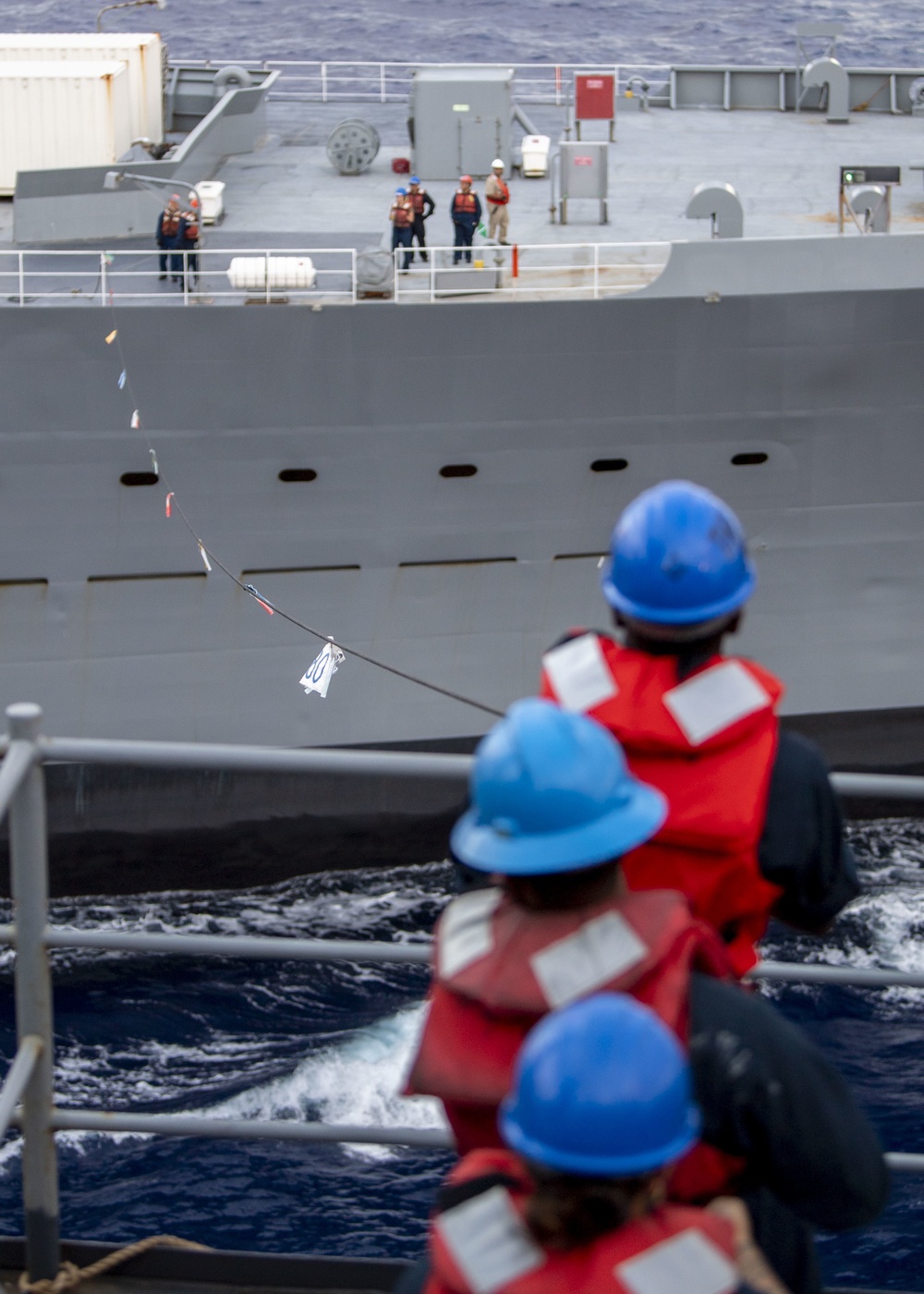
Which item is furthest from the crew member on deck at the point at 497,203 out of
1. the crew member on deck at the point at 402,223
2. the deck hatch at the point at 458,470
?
the deck hatch at the point at 458,470

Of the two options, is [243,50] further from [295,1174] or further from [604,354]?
[295,1174]

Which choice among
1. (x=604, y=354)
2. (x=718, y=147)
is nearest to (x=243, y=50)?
(x=718, y=147)

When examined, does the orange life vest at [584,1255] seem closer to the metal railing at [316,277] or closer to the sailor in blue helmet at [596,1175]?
the sailor in blue helmet at [596,1175]

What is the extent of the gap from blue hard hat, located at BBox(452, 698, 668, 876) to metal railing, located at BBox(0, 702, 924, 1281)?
64 cm

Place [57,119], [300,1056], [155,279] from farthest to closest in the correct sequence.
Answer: [57,119] < [155,279] < [300,1056]

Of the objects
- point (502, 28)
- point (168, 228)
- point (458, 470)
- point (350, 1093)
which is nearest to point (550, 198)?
point (168, 228)

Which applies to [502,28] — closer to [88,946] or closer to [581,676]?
[88,946]

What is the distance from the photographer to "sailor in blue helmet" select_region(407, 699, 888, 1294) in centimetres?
187

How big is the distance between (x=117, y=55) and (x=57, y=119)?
Answer: 1607 mm

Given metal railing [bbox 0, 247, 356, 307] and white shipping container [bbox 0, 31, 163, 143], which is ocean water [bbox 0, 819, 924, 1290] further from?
white shipping container [bbox 0, 31, 163, 143]

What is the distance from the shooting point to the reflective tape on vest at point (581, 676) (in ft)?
7.52

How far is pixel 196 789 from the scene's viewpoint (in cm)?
1230

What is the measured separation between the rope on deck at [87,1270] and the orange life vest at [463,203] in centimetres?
1119

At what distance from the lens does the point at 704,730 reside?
2.22 m
